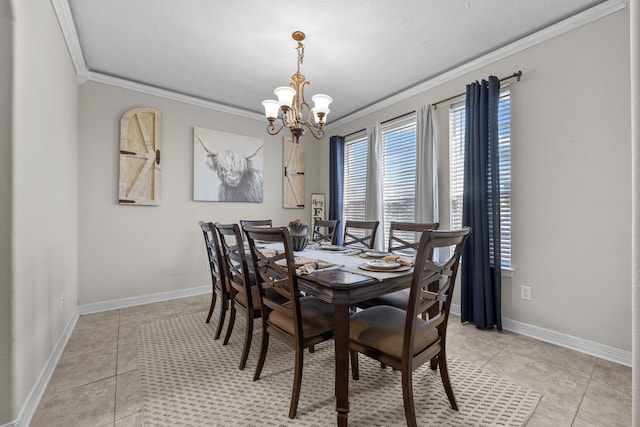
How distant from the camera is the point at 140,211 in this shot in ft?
11.7

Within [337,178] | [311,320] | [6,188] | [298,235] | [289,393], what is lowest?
[289,393]

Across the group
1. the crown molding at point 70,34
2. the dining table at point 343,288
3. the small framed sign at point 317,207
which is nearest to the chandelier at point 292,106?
the dining table at point 343,288

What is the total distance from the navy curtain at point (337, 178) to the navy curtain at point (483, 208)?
2.13m

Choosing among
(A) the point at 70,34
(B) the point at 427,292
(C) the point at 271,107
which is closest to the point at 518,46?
(C) the point at 271,107

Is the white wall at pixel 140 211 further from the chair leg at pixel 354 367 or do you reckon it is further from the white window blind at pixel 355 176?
the chair leg at pixel 354 367

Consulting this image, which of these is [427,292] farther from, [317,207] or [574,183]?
[317,207]

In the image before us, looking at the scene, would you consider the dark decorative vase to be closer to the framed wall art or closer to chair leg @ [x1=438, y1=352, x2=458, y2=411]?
chair leg @ [x1=438, y1=352, x2=458, y2=411]

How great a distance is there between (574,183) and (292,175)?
11.8ft

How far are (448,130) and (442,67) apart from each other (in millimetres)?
671

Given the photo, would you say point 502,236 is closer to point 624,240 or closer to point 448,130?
point 624,240

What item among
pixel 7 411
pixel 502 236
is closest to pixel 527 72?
pixel 502 236

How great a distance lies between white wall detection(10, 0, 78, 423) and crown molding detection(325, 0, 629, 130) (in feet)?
11.3

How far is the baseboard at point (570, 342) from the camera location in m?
2.13

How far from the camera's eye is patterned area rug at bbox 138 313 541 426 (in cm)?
155
